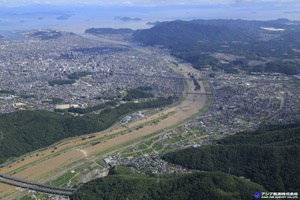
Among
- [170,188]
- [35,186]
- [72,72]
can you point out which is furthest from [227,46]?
[35,186]

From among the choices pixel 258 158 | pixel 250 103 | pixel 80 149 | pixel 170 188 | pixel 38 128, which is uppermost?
pixel 38 128

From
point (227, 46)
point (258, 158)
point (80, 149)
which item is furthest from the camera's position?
point (227, 46)

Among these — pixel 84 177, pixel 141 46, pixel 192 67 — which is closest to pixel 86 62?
pixel 192 67

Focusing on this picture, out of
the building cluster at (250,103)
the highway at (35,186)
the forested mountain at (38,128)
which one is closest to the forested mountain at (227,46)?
the building cluster at (250,103)

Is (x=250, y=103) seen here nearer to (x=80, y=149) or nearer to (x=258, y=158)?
(x=258, y=158)

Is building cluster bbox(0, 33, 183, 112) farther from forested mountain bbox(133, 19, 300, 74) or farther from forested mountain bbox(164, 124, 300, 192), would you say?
forested mountain bbox(164, 124, 300, 192)

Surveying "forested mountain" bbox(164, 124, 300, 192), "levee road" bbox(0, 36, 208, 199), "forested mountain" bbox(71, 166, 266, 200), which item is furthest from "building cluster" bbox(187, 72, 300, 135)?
"forested mountain" bbox(71, 166, 266, 200)
